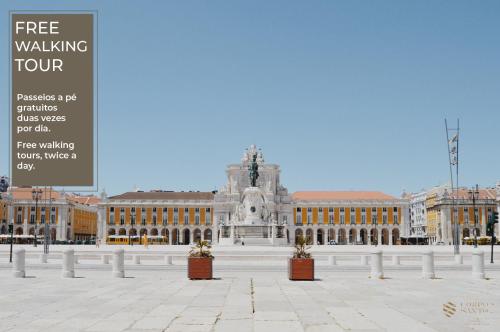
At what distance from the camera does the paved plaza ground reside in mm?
10727

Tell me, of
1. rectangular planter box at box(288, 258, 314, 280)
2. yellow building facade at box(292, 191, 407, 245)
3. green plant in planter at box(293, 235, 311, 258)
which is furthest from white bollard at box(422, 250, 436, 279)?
yellow building facade at box(292, 191, 407, 245)

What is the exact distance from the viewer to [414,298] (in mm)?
15078

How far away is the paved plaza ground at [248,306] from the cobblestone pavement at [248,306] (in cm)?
2

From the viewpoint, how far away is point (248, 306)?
1326cm

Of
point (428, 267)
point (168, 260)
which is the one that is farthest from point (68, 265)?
point (428, 267)

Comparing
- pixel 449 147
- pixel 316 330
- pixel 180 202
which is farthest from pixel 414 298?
pixel 180 202

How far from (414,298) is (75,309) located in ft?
26.9

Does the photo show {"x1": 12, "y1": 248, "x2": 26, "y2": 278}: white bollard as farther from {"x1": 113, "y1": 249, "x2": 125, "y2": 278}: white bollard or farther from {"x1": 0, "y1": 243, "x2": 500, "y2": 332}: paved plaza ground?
{"x1": 113, "y1": 249, "x2": 125, "y2": 278}: white bollard

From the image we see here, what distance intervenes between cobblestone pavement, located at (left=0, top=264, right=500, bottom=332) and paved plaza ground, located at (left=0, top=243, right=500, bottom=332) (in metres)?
0.02

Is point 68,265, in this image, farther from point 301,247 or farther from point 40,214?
point 40,214

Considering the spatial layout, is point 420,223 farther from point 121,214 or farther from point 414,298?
point 414,298

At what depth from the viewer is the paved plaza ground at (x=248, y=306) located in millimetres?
10727

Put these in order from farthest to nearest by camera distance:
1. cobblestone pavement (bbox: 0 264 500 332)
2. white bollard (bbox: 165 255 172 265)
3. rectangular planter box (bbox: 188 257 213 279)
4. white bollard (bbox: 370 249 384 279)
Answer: white bollard (bbox: 165 255 172 265) < white bollard (bbox: 370 249 384 279) < rectangular planter box (bbox: 188 257 213 279) < cobblestone pavement (bbox: 0 264 500 332)

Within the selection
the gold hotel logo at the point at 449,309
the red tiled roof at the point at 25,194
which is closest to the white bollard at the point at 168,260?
the gold hotel logo at the point at 449,309
